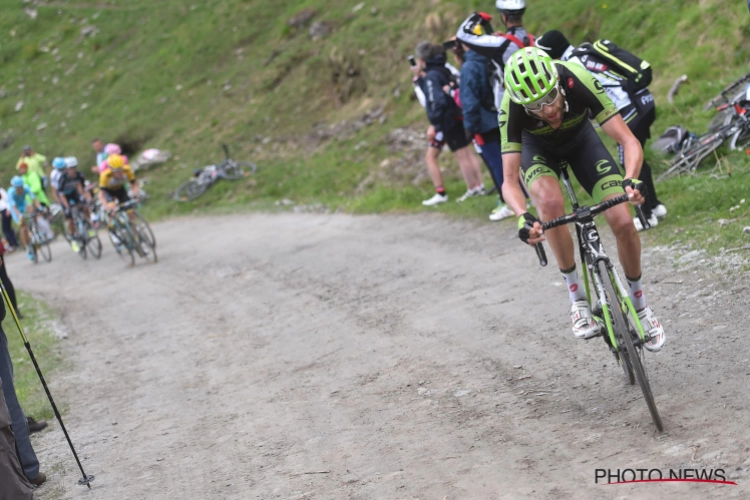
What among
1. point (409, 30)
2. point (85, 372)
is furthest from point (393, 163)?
point (85, 372)

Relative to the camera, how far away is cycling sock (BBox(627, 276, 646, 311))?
5.54 m

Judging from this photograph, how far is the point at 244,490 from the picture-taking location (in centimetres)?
527

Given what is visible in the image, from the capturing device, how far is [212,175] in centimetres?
2345

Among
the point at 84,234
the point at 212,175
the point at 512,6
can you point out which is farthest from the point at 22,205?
the point at 512,6

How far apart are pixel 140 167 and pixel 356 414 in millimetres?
22762

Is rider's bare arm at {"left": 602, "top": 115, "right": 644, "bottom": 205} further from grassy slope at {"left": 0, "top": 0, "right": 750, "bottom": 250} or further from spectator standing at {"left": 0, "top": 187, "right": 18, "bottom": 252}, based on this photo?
spectator standing at {"left": 0, "top": 187, "right": 18, "bottom": 252}

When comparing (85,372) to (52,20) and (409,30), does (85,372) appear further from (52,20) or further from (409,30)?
(52,20)

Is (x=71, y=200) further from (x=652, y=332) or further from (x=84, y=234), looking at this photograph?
(x=652, y=332)

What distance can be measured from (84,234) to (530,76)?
16.0 metres

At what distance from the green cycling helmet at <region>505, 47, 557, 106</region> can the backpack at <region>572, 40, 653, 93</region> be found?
12.4 ft

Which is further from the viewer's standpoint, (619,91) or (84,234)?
(84,234)

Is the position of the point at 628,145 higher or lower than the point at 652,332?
higher

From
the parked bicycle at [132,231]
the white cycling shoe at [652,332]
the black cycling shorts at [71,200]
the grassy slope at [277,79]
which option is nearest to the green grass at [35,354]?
the parked bicycle at [132,231]

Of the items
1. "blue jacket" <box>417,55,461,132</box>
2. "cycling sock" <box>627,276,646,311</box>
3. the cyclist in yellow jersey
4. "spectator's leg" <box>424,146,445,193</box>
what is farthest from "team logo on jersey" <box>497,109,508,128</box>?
the cyclist in yellow jersey
